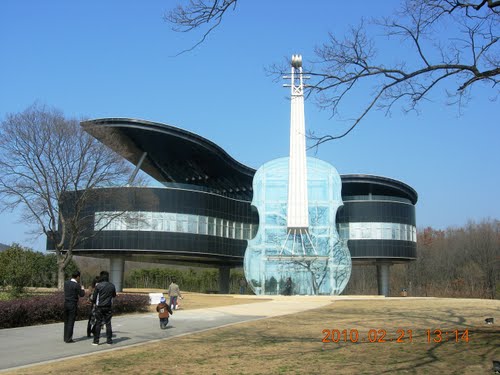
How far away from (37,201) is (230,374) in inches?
1328

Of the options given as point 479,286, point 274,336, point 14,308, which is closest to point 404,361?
point 274,336

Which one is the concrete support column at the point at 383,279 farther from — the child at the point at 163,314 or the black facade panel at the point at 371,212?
the child at the point at 163,314

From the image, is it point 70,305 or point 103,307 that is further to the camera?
point 70,305

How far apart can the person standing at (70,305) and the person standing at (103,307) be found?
1.61ft

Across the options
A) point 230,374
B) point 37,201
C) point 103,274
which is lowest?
point 230,374

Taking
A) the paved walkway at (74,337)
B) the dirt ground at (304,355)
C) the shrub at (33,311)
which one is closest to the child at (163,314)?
the paved walkway at (74,337)

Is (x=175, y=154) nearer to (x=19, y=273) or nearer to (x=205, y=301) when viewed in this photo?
(x=205, y=301)

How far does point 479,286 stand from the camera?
80000mm

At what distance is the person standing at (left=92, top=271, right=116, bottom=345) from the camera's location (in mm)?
13109

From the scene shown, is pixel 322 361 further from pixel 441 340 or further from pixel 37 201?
pixel 37 201

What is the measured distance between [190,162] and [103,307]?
176 ft

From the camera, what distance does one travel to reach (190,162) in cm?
6662

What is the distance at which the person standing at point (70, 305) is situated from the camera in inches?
532
